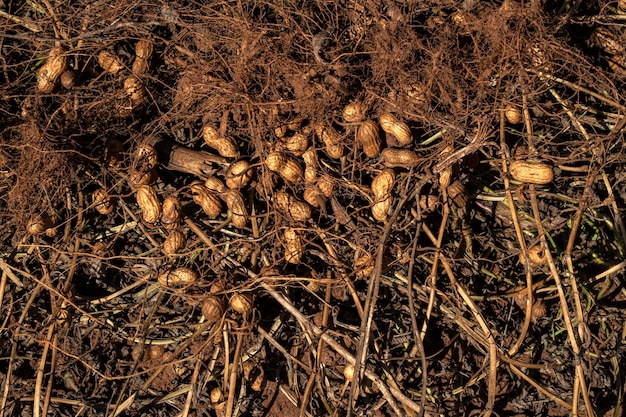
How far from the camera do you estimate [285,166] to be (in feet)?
6.39

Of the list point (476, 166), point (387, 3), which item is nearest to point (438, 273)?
point (476, 166)

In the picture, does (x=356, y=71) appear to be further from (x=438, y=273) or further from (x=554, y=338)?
(x=554, y=338)

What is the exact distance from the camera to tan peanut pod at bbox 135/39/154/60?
205 centimetres

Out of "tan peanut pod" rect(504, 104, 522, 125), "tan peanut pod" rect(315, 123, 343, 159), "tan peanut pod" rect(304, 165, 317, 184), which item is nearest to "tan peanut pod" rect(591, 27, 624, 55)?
"tan peanut pod" rect(504, 104, 522, 125)

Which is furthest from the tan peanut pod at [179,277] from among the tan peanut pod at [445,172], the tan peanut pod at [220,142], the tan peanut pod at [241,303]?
the tan peanut pod at [445,172]

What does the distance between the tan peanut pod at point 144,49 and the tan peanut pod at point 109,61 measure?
6cm

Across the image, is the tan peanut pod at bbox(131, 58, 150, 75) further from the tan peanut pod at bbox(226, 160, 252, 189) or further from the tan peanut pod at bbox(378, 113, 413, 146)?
the tan peanut pod at bbox(378, 113, 413, 146)

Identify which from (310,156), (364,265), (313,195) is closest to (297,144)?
(310,156)

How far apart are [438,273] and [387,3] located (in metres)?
0.82

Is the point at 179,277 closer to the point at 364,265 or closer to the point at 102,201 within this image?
the point at 102,201

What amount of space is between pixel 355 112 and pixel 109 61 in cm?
76

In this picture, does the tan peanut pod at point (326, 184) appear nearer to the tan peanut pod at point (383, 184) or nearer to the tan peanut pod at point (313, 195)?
the tan peanut pod at point (313, 195)

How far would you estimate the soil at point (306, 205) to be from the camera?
6.30ft

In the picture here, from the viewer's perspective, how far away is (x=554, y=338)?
6.76 feet
